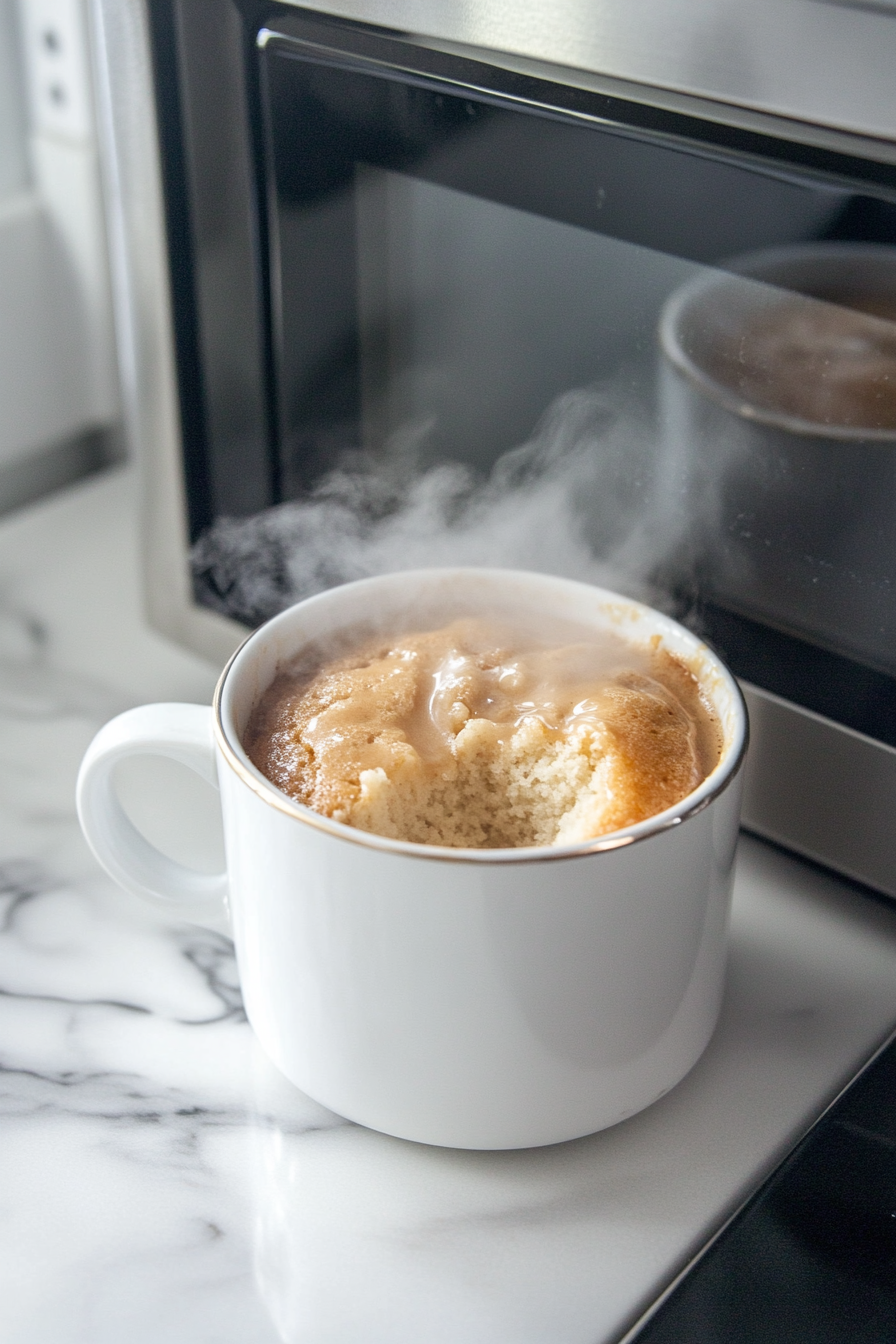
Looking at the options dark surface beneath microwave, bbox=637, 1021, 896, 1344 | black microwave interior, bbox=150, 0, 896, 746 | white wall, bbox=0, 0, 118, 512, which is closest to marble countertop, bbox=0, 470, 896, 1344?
dark surface beneath microwave, bbox=637, 1021, 896, 1344

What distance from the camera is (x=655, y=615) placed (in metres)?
0.52

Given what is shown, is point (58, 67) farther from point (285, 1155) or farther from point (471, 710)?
point (285, 1155)

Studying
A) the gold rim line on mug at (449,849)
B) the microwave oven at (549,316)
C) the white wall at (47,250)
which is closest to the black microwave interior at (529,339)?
the microwave oven at (549,316)

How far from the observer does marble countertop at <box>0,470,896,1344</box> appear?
427mm

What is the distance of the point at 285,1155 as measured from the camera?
48 cm

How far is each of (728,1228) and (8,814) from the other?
0.38 meters

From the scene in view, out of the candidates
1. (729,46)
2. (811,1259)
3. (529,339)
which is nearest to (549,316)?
(529,339)

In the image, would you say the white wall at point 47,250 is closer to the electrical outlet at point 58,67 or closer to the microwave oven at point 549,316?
the electrical outlet at point 58,67

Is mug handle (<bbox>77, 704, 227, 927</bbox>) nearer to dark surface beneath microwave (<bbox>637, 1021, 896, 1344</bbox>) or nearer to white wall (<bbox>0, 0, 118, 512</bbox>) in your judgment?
dark surface beneath microwave (<bbox>637, 1021, 896, 1344</bbox>)

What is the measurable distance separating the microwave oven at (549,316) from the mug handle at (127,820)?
159 millimetres

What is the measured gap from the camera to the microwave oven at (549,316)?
43 centimetres

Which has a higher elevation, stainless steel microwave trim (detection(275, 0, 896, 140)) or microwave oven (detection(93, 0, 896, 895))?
stainless steel microwave trim (detection(275, 0, 896, 140))

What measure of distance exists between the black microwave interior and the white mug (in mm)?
62

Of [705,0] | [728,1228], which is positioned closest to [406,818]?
[728,1228]
